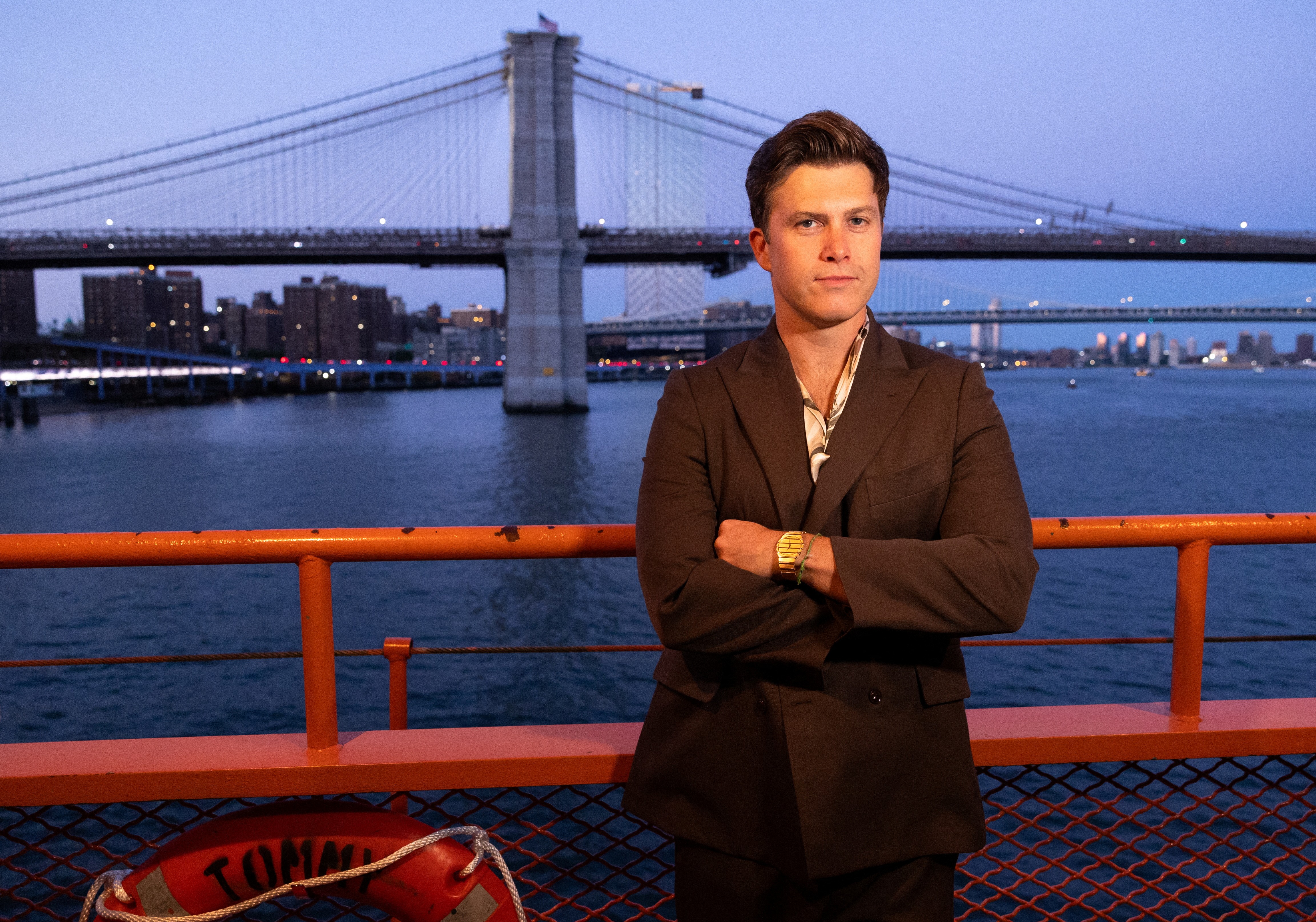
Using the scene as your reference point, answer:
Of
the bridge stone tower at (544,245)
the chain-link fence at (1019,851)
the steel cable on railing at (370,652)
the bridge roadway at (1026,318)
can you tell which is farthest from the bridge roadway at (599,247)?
the steel cable on railing at (370,652)

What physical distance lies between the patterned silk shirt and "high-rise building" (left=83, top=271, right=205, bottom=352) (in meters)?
116

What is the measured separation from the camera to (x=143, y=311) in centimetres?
11119

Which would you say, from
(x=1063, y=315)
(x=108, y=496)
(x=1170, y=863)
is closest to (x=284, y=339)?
(x=1063, y=315)

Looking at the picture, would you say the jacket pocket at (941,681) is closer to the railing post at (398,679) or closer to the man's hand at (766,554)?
the man's hand at (766,554)

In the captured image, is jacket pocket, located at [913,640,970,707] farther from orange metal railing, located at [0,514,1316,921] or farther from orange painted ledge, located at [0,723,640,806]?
orange painted ledge, located at [0,723,640,806]

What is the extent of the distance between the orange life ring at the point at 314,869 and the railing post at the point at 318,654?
0.23 metres

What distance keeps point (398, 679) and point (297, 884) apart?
549 millimetres

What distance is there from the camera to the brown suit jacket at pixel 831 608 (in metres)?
1.28

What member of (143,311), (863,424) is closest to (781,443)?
(863,424)

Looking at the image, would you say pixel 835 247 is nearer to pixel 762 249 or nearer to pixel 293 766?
pixel 762 249

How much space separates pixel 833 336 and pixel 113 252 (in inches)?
1882

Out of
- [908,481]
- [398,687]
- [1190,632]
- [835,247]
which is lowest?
[398,687]

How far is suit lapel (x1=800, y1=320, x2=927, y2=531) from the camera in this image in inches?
52.4

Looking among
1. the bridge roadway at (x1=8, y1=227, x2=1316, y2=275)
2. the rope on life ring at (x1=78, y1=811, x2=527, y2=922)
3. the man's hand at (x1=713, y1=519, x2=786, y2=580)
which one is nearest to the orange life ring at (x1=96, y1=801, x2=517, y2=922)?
the rope on life ring at (x1=78, y1=811, x2=527, y2=922)
